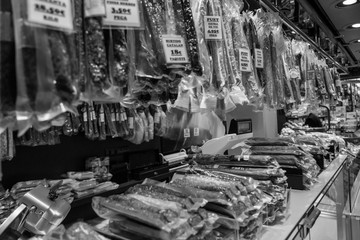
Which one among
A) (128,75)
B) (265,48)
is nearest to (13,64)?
(128,75)

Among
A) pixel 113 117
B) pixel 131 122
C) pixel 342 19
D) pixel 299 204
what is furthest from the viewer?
pixel 342 19

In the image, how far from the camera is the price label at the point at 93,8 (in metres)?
0.69

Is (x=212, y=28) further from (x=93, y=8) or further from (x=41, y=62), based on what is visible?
(x=41, y=62)

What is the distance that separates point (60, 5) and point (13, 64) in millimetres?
141

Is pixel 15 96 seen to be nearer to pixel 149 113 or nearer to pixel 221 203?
pixel 221 203

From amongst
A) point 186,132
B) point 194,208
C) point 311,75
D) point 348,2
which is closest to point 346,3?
point 348,2

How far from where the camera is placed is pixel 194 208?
2.83 feet

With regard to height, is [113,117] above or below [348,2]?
below

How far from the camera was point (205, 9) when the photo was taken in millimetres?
1288

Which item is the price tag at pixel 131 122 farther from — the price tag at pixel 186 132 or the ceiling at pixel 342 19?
the ceiling at pixel 342 19

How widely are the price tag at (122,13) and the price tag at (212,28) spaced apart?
0.54 m

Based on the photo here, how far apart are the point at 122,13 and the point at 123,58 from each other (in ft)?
0.35

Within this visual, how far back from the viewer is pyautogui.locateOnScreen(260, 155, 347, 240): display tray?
3.85 ft

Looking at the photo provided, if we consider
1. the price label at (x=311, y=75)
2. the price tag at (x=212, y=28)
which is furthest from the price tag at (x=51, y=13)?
the price label at (x=311, y=75)
